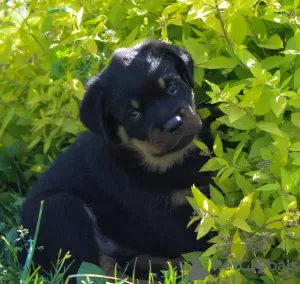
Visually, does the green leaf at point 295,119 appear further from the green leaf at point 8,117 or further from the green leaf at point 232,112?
the green leaf at point 8,117

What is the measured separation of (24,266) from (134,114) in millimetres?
821

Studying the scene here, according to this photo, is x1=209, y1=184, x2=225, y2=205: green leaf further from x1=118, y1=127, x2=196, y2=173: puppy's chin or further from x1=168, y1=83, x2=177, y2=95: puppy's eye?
x1=168, y1=83, x2=177, y2=95: puppy's eye

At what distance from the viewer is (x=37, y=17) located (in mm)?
4078

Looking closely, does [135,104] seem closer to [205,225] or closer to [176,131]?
[176,131]

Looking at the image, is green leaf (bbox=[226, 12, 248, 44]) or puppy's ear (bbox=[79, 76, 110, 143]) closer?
green leaf (bbox=[226, 12, 248, 44])

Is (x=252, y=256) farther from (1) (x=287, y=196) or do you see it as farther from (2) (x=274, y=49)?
(2) (x=274, y=49)

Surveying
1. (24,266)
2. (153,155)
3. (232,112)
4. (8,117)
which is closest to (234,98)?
(232,112)

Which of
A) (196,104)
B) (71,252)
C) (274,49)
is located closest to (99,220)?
(71,252)

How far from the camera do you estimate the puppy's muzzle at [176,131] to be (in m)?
2.90

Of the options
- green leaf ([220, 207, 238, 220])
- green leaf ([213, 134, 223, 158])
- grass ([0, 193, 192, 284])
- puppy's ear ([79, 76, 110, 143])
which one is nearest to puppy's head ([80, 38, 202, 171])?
puppy's ear ([79, 76, 110, 143])

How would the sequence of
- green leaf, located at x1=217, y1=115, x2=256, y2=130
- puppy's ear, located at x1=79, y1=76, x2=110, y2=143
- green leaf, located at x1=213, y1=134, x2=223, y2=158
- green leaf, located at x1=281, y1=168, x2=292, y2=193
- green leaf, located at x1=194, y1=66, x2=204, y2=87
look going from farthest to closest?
green leaf, located at x1=194, y1=66, x2=204, y2=87, puppy's ear, located at x1=79, y1=76, x2=110, y2=143, green leaf, located at x1=213, y1=134, x2=223, y2=158, green leaf, located at x1=217, y1=115, x2=256, y2=130, green leaf, located at x1=281, y1=168, x2=292, y2=193

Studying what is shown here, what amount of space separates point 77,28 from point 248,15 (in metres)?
1.04

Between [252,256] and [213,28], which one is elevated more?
[213,28]

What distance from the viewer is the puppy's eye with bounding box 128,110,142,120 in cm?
297
